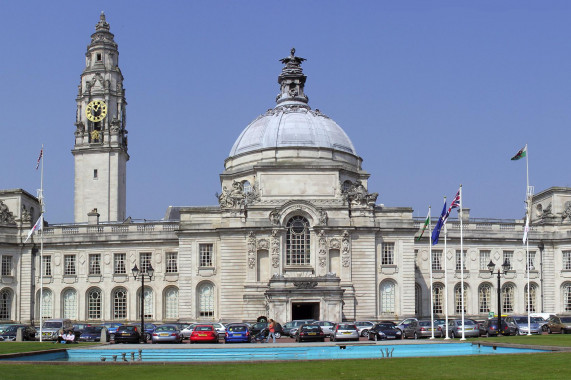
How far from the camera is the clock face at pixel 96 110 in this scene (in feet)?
348

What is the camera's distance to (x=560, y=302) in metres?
93.5

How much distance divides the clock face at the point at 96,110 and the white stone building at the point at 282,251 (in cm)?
727

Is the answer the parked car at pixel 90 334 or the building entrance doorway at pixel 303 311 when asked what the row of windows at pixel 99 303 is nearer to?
the building entrance doorway at pixel 303 311

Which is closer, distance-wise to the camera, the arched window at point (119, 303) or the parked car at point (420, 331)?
the parked car at point (420, 331)

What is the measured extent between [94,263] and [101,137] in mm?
20947

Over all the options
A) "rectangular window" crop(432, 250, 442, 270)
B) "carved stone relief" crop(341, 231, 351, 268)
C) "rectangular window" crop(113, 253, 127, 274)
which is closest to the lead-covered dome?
"carved stone relief" crop(341, 231, 351, 268)

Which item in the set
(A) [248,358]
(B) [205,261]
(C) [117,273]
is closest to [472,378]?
(A) [248,358]

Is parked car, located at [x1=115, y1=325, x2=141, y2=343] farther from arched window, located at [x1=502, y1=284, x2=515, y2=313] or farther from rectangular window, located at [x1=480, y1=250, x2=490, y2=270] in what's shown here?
arched window, located at [x1=502, y1=284, x2=515, y2=313]

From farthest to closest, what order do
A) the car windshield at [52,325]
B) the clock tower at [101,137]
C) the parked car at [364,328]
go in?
the clock tower at [101,137]
the car windshield at [52,325]
the parked car at [364,328]

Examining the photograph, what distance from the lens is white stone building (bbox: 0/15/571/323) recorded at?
81.4 meters

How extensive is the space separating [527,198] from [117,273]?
42.3 metres

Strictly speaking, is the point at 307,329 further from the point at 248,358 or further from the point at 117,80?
the point at 117,80

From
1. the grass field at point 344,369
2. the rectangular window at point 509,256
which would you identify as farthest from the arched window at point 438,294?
the grass field at point 344,369

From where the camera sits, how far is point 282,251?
81.4 meters
